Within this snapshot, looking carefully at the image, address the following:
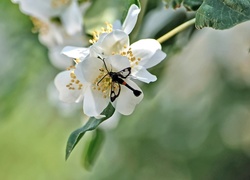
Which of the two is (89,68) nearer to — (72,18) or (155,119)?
(72,18)

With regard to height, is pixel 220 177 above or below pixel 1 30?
below

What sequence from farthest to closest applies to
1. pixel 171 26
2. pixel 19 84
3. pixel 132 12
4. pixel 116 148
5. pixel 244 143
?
pixel 116 148
pixel 244 143
pixel 19 84
pixel 171 26
pixel 132 12

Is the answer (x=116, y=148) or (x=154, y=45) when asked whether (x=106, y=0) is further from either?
(x=116, y=148)

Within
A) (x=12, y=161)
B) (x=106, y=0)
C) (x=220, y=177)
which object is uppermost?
(x=106, y=0)

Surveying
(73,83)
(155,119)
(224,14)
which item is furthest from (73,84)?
(155,119)

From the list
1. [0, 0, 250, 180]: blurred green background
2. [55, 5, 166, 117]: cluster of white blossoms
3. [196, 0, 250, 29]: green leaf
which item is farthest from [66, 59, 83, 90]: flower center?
[0, 0, 250, 180]: blurred green background

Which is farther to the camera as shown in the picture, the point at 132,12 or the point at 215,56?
the point at 215,56

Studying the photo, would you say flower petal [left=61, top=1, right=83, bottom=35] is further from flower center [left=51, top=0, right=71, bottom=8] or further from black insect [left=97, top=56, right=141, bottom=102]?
black insect [left=97, top=56, right=141, bottom=102]

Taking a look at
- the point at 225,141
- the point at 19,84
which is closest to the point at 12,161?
the point at 19,84
